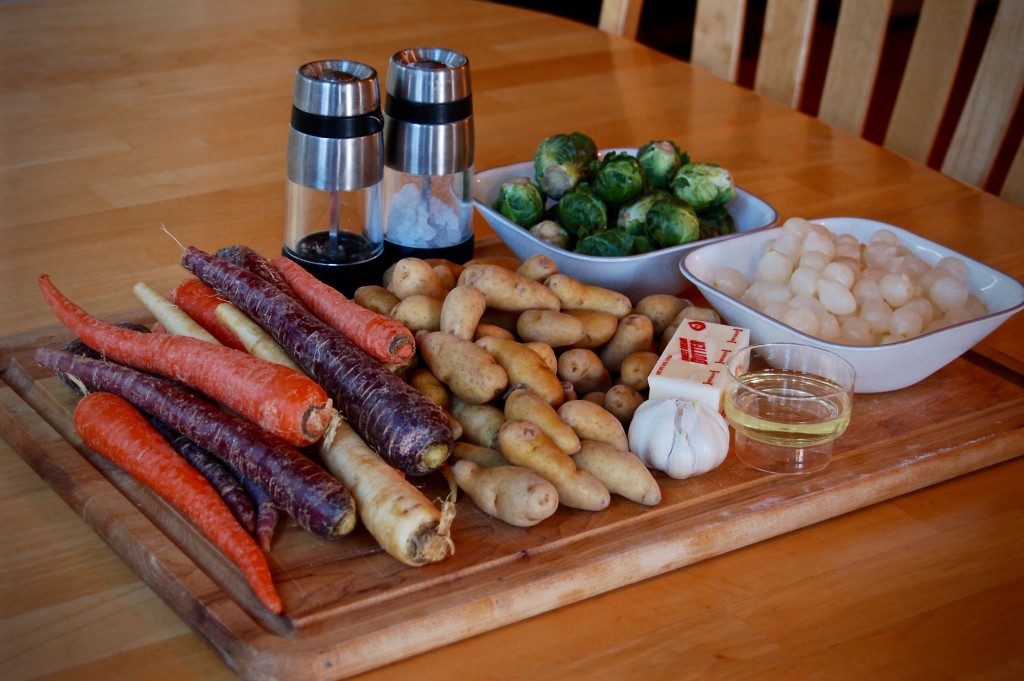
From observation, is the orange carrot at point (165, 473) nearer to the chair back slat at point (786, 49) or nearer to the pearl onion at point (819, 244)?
the pearl onion at point (819, 244)

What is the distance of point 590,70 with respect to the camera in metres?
2.49

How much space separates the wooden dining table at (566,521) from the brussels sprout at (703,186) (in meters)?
0.29

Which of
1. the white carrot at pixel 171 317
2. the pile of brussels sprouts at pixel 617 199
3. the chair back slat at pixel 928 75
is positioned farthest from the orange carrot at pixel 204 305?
the chair back slat at pixel 928 75

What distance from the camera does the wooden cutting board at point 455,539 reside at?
100cm

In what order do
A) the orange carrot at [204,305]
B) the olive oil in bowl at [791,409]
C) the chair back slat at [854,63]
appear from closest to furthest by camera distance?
1. the olive oil in bowl at [791,409]
2. the orange carrot at [204,305]
3. the chair back slat at [854,63]

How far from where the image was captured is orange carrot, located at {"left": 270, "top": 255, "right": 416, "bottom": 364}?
4.23 ft

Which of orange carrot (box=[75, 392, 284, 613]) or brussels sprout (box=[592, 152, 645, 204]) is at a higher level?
brussels sprout (box=[592, 152, 645, 204])

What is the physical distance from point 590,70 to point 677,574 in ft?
5.16

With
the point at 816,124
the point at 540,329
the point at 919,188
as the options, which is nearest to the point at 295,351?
the point at 540,329

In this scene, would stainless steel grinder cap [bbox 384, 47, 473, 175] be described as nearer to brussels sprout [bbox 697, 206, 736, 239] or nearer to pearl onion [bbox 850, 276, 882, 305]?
brussels sprout [bbox 697, 206, 736, 239]

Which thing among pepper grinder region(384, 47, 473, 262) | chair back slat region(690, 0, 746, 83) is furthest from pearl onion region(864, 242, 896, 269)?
chair back slat region(690, 0, 746, 83)

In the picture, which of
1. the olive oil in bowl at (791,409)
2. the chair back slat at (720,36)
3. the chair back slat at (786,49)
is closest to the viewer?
the olive oil in bowl at (791,409)

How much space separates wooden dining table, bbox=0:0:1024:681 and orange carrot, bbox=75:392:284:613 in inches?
1.5

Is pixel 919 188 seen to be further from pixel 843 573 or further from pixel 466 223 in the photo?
pixel 843 573
